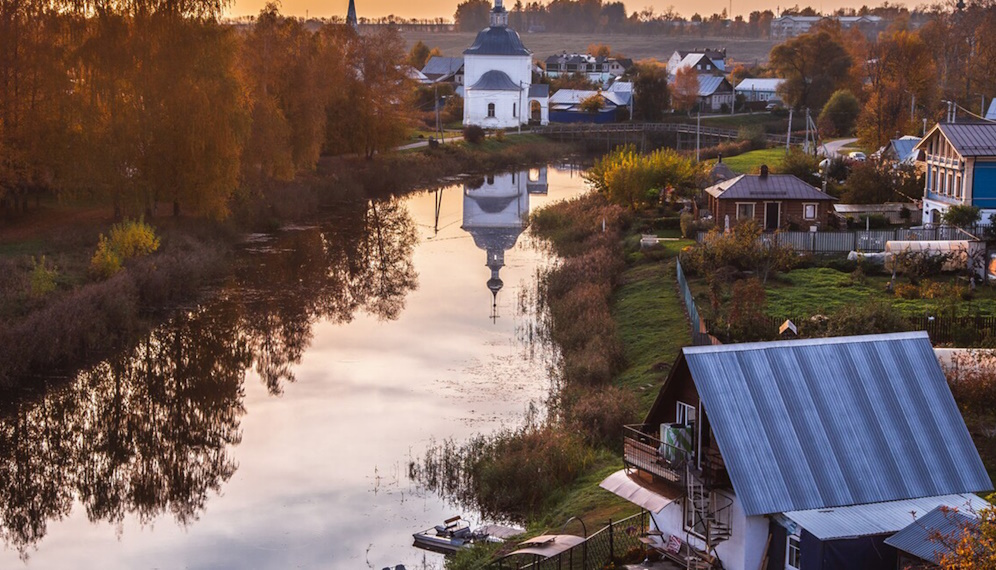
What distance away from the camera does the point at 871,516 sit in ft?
40.7

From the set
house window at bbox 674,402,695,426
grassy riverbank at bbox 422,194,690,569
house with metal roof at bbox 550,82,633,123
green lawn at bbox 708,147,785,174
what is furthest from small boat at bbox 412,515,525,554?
house with metal roof at bbox 550,82,633,123

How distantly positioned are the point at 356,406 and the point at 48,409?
5.43m

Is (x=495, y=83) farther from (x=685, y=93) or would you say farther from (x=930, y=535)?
(x=930, y=535)

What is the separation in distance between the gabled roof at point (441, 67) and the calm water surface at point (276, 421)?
2792 inches

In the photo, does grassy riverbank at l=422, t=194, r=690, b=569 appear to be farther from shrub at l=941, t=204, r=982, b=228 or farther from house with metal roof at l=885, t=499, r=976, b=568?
shrub at l=941, t=204, r=982, b=228

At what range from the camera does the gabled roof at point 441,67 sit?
10375cm

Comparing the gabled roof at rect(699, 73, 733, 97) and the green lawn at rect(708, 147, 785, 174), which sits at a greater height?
the gabled roof at rect(699, 73, 733, 97)

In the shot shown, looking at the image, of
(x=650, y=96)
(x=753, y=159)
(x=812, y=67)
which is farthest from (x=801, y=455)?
(x=650, y=96)

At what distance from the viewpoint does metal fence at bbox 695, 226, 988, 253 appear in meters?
30.7

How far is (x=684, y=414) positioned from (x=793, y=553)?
220 cm

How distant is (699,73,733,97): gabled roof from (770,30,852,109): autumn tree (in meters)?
11.5

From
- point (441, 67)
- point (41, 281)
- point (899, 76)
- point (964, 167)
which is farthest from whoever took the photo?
point (441, 67)

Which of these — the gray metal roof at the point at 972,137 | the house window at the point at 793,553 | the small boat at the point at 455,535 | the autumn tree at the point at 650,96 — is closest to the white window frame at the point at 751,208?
the gray metal roof at the point at 972,137

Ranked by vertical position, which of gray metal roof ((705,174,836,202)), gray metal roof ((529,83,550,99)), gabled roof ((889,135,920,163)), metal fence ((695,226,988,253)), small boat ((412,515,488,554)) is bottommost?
small boat ((412,515,488,554))
